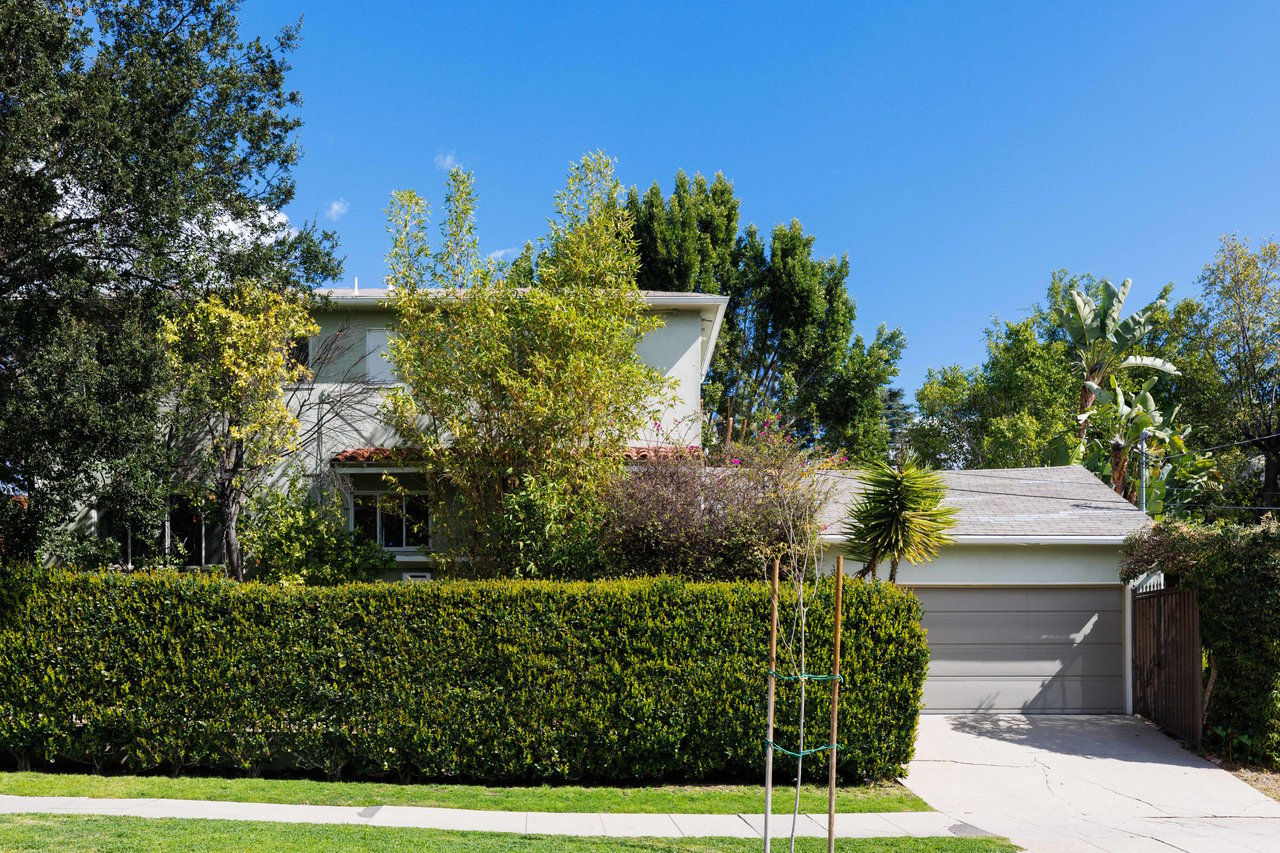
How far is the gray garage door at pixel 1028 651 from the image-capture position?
1485 cm

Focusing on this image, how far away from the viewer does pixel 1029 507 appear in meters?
16.4

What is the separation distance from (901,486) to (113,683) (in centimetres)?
1074

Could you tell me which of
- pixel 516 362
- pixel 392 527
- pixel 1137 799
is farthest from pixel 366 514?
pixel 1137 799

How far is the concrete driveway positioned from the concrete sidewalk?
1.15m

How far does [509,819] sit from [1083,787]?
743cm

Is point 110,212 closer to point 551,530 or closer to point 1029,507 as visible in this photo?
point 551,530

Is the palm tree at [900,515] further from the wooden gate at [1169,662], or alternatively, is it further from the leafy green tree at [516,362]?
the wooden gate at [1169,662]

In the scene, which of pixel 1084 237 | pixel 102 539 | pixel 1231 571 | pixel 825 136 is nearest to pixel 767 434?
pixel 1231 571

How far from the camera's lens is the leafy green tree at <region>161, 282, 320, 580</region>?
46.4ft

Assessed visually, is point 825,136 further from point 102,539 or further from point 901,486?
point 102,539

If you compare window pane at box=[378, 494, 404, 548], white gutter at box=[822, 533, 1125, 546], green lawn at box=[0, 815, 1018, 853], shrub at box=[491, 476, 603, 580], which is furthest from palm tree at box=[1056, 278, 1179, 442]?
green lawn at box=[0, 815, 1018, 853]

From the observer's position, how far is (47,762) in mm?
10844

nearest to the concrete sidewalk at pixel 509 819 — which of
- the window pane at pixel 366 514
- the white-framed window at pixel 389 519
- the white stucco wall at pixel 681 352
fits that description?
the white-framed window at pixel 389 519

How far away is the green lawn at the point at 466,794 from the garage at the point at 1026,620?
491 centimetres
